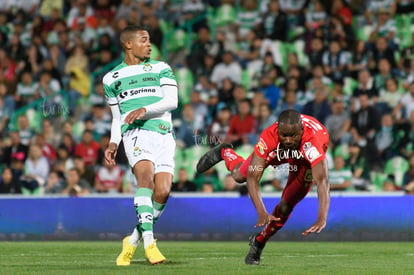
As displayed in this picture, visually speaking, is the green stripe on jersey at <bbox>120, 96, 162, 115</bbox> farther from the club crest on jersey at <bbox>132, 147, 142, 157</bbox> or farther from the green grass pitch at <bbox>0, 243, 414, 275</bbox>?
the green grass pitch at <bbox>0, 243, 414, 275</bbox>

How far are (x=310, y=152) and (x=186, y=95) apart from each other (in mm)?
11432

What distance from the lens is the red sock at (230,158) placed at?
11.5 meters

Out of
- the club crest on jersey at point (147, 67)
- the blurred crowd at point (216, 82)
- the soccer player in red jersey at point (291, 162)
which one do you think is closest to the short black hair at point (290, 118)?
the soccer player in red jersey at point (291, 162)

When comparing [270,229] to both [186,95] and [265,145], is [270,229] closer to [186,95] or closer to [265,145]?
[265,145]

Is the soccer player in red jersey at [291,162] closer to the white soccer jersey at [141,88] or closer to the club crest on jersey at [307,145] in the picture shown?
the club crest on jersey at [307,145]

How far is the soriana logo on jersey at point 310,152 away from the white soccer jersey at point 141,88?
1.74 m

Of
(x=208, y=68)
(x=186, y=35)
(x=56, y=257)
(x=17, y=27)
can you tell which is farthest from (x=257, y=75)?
(x=56, y=257)

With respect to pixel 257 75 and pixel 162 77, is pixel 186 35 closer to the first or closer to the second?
pixel 257 75

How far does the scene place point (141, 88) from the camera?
1040cm


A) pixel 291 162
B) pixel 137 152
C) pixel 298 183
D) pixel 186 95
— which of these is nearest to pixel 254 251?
pixel 298 183

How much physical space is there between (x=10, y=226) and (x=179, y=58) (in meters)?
6.57

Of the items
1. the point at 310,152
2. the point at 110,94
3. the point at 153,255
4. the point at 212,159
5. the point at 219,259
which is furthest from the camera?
the point at 212,159

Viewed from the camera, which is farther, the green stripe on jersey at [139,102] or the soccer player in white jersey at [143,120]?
the green stripe on jersey at [139,102]

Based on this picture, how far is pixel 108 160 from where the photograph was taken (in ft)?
33.3
